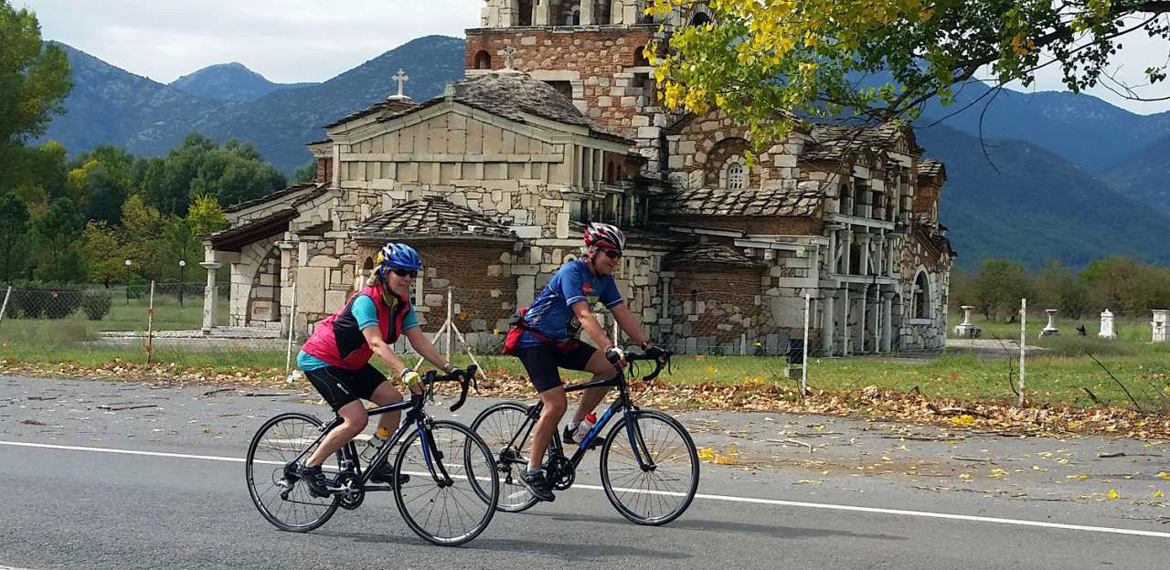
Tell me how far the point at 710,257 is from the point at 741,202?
2.12m

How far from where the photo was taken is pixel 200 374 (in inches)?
892

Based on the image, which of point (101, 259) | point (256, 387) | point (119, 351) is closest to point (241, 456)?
point (256, 387)

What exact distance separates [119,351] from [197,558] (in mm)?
19779

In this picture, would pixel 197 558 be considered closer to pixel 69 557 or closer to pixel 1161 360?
pixel 69 557

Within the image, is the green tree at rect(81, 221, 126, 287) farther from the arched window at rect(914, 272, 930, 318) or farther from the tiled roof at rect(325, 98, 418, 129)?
the arched window at rect(914, 272, 930, 318)

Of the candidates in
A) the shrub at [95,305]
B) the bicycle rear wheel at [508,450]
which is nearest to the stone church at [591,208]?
the shrub at [95,305]

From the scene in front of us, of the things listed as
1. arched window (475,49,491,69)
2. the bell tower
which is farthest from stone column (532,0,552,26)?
arched window (475,49,491,69)

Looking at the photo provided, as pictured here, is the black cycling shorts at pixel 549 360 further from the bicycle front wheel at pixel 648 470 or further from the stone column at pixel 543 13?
the stone column at pixel 543 13

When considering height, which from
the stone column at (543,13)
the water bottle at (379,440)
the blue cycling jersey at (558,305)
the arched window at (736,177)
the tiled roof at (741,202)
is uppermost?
the stone column at (543,13)

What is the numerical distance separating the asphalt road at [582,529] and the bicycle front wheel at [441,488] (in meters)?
0.13

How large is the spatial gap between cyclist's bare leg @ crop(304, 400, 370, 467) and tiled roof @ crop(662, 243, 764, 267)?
27224mm

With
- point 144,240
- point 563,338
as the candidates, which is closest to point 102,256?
point 144,240

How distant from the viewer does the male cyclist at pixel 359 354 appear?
9.11m

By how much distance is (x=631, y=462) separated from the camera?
973cm
